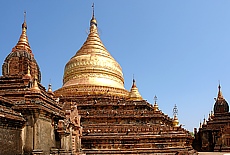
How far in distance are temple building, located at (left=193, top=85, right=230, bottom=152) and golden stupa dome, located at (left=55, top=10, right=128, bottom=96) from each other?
519 inches

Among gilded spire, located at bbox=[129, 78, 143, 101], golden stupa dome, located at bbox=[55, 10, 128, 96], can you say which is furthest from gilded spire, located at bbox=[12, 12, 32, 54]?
gilded spire, located at bbox=[129, 78, 143, 101]

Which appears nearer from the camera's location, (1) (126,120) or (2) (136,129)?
(2) (136,129)

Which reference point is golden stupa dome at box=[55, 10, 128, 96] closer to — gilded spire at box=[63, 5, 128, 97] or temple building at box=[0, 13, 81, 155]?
gilded spire at box=[63, 5, 128, 97]

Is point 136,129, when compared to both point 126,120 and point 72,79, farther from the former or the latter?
point 72,79

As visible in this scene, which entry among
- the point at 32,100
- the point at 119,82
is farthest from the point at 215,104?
the point at 32,100

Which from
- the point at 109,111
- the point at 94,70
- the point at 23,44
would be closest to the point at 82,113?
the point at 109,111

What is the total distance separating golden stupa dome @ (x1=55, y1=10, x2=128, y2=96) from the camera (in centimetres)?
Answer: 3272

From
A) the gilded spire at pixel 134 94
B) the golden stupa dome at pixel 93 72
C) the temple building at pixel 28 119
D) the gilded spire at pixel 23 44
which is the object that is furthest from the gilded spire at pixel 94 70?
the temple building at pixel 28 119

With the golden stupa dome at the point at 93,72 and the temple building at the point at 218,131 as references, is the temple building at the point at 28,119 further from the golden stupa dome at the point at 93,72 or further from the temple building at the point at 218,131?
the temple building at the point at 218,131

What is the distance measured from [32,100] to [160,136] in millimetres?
13424

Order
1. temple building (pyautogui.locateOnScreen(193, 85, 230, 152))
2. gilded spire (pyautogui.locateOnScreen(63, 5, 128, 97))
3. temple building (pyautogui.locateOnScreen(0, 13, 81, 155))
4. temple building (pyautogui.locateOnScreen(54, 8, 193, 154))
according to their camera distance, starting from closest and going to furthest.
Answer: temple building (pyautogui.locateOnScreen(0, 13, 81, 155)), temple building (pyautogui.locateOnScreen(54, 8, 193, 154)), gilded spire (pyautogui.locateOnScreen(63, 5, 128, 97)), temple building (pyautogui.locateOnScreen(193, 85, 230, 152))

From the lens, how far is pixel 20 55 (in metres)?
21.1

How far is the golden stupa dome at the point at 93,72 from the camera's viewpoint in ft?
107

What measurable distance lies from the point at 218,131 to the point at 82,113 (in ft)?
66.1
